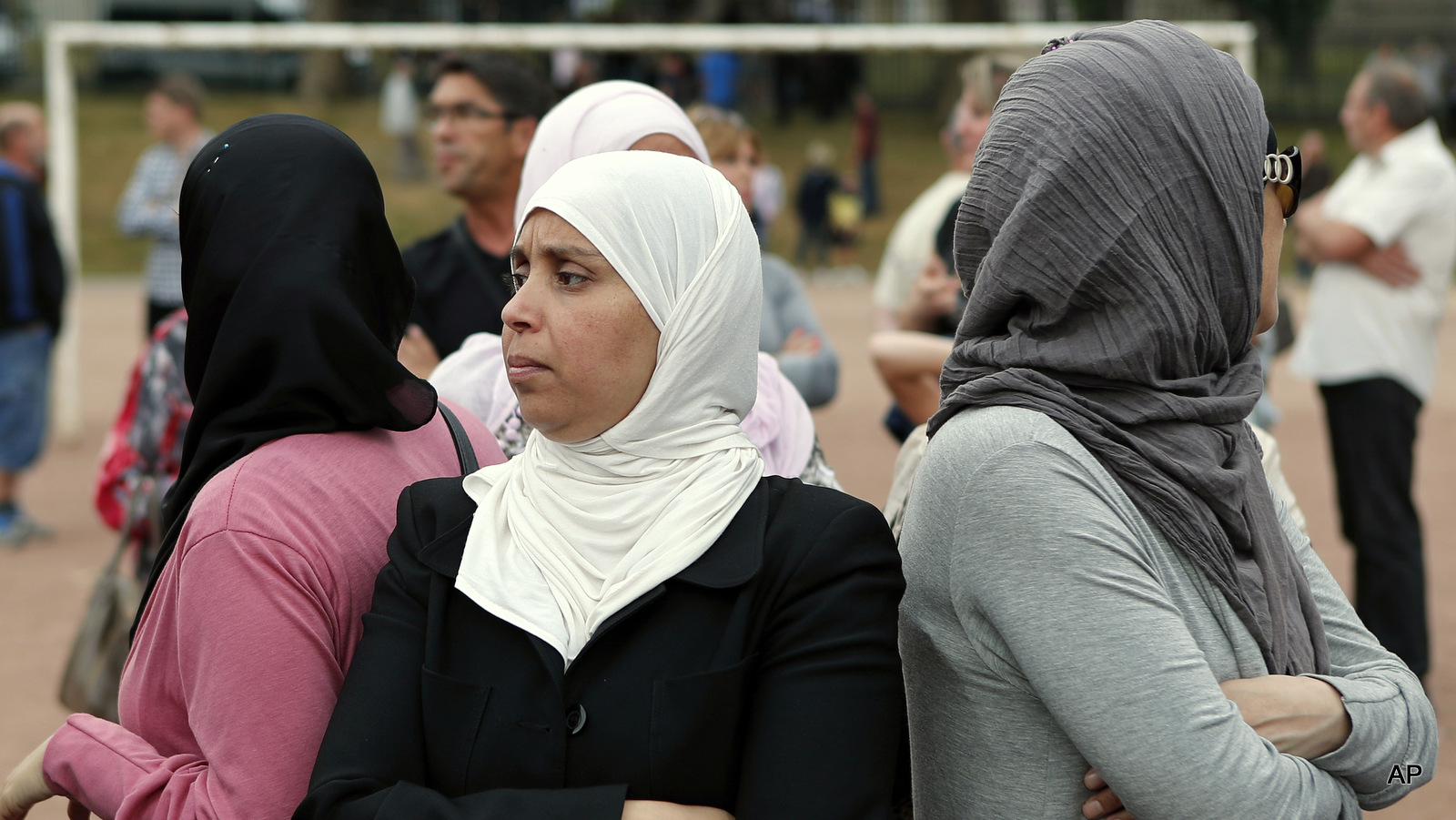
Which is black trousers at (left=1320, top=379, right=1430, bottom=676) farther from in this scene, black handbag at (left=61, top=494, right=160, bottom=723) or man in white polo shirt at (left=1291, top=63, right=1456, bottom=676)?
black handbag at (left=61, top=494, right=160, bottom=723)

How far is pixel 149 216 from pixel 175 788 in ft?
24.2

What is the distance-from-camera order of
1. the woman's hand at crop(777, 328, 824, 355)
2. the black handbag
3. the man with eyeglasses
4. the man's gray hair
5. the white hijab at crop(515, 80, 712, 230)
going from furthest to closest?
1. the man's gray hair
2. the woman's hand at crop(777, 328, 824, 355)
3. the man with eyeglasses
4. the black handbag
5. the white hijab at crop(515, 80, 712, 230)

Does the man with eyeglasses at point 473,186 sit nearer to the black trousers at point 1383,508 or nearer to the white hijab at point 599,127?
the white hijab at point 599,127

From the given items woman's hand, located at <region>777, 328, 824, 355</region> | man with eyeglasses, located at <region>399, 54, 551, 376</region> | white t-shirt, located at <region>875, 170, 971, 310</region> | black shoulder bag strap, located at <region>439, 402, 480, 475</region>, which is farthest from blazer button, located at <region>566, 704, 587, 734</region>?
white t-shirt, located at <region>875, 170, 971, 310</region>

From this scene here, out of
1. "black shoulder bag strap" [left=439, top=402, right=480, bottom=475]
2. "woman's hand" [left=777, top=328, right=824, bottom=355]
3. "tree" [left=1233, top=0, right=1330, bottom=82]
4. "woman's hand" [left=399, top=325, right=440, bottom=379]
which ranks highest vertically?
"tree" [left=1233, top=0, right=1330, bottom=82]

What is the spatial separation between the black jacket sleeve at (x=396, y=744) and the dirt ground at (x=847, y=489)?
10.4 feet

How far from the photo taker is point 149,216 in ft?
27.4

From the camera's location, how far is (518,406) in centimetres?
245

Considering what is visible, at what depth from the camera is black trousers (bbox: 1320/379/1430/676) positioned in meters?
5.07

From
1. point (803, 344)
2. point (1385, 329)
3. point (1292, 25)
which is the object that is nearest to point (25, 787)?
point (803, 344)

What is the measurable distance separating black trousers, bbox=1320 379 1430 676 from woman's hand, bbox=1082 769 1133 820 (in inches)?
151

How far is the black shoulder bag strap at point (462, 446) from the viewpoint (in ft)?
7.00

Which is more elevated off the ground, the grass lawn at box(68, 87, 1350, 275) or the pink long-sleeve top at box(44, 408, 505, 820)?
the pink long-sleeve top at box(44, 408, 505, 820)

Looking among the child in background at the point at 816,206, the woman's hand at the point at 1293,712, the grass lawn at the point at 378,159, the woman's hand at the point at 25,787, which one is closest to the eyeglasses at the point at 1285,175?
the woman's hand at the point at 1293,712
